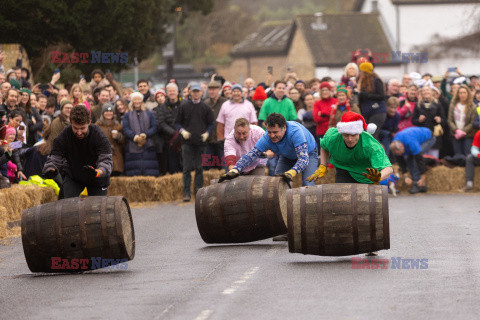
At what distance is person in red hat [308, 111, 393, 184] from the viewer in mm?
11688

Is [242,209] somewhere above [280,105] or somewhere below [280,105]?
below

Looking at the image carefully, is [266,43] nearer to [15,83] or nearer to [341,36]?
[341,36]

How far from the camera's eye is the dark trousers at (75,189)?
1199 cm

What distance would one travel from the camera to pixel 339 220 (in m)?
10.8

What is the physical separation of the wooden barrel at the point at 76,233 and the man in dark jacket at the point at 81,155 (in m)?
0.67

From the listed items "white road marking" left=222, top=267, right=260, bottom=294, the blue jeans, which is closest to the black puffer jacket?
the blue jeans

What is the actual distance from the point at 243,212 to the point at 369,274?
2726mm

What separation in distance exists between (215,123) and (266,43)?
59965 mm

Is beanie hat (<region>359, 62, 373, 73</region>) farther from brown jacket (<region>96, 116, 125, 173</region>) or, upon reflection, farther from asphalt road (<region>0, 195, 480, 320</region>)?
asphalt road (<region>0, 195, 480, 320</region>)

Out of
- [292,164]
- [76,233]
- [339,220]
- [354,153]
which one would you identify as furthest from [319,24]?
[76,233]

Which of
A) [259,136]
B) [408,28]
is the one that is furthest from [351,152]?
[408,28]

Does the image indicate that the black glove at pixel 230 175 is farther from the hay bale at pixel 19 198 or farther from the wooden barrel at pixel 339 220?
the hay bale at pixel 19 198

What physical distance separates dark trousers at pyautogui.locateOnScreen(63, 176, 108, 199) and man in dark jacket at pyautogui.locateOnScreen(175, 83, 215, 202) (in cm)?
715

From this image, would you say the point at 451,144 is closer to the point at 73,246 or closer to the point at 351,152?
the point at 351,152
